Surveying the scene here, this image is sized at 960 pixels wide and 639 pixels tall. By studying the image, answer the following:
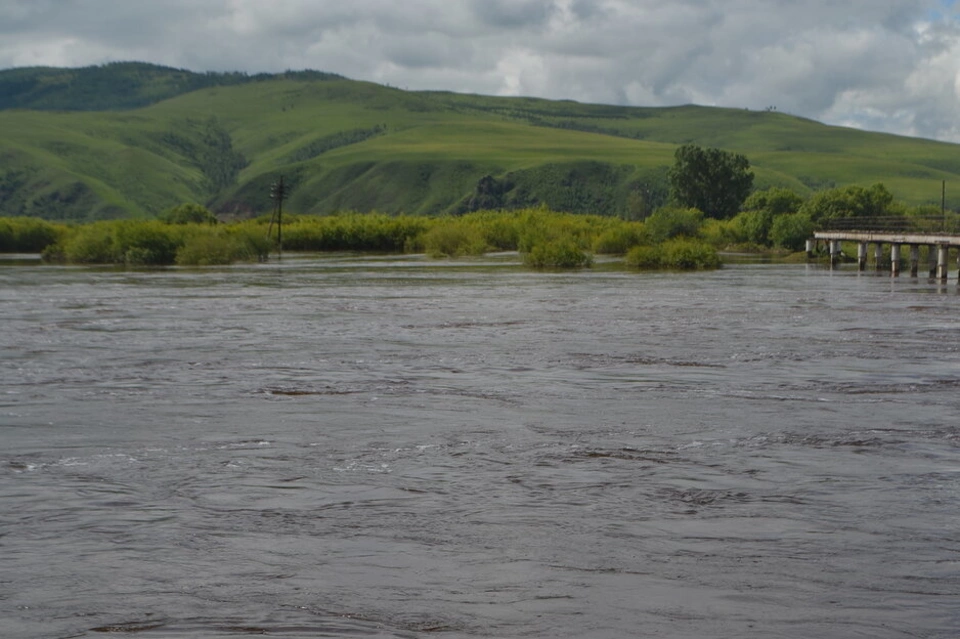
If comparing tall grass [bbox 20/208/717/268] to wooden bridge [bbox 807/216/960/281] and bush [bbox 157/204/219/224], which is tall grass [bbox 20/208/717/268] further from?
bush [bbox 157/204/219/224]

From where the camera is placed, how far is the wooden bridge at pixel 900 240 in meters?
57.4

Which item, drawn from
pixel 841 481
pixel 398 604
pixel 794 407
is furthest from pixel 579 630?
pixel 794 407

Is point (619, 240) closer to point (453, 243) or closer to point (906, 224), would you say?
point (453, 243)

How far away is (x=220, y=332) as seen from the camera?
30625 millimetres

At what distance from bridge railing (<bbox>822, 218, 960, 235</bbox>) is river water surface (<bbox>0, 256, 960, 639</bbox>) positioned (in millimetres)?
39473

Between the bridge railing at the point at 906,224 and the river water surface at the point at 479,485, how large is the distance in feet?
130

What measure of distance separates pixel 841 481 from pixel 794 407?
510 centimetres

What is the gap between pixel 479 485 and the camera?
45.1ft

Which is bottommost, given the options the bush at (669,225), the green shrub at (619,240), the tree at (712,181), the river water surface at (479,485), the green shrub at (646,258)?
the river water surface at (479,485)

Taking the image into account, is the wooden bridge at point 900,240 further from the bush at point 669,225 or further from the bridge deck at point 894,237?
the bush at point 669,225

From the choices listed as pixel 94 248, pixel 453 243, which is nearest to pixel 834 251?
pixel 453 243

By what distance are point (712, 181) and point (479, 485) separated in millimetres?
122868

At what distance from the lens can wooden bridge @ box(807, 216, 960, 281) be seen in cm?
5744

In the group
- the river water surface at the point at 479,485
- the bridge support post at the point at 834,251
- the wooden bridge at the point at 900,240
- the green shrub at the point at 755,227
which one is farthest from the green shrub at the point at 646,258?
the river water surface at the point at 479,485
